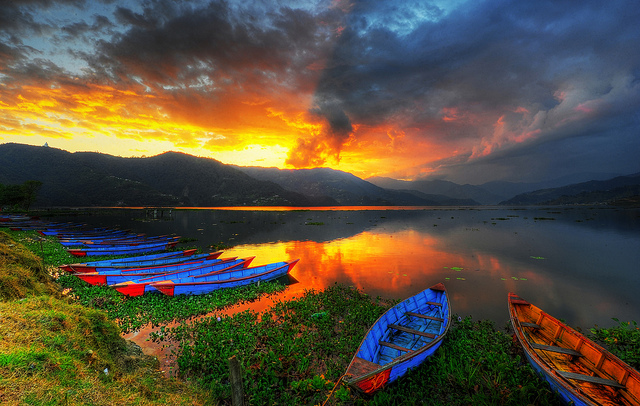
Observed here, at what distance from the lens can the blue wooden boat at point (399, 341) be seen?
7277 millimetres

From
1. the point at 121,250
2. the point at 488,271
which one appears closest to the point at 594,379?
the point at 488,271

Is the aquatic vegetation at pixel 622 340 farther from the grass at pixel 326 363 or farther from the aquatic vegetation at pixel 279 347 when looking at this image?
the aquatic vegetation at pixel 279 347

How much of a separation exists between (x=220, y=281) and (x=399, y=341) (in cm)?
1240

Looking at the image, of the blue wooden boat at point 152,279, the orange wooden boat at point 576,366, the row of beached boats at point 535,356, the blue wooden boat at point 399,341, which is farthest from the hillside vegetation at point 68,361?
the orange wooden boat at point 576,366

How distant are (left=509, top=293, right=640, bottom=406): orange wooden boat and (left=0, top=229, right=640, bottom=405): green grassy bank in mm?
814

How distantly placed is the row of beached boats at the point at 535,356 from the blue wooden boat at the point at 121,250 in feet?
106

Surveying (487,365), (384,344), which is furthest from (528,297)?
(384,344)

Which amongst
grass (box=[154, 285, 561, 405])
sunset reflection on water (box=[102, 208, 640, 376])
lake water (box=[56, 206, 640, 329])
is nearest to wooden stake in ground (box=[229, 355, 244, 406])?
grass (box=[154, 285, 561, 405])

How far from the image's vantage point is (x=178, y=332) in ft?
37.6

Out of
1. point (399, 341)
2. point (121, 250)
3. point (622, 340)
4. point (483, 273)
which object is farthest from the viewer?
point (121, 250)

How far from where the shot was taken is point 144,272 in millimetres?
18516

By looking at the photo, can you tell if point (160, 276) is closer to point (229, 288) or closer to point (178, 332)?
point (229, 288)

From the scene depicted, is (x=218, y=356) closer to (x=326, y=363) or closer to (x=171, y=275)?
(x=326, y=363)

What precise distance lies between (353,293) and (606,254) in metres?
39.6
